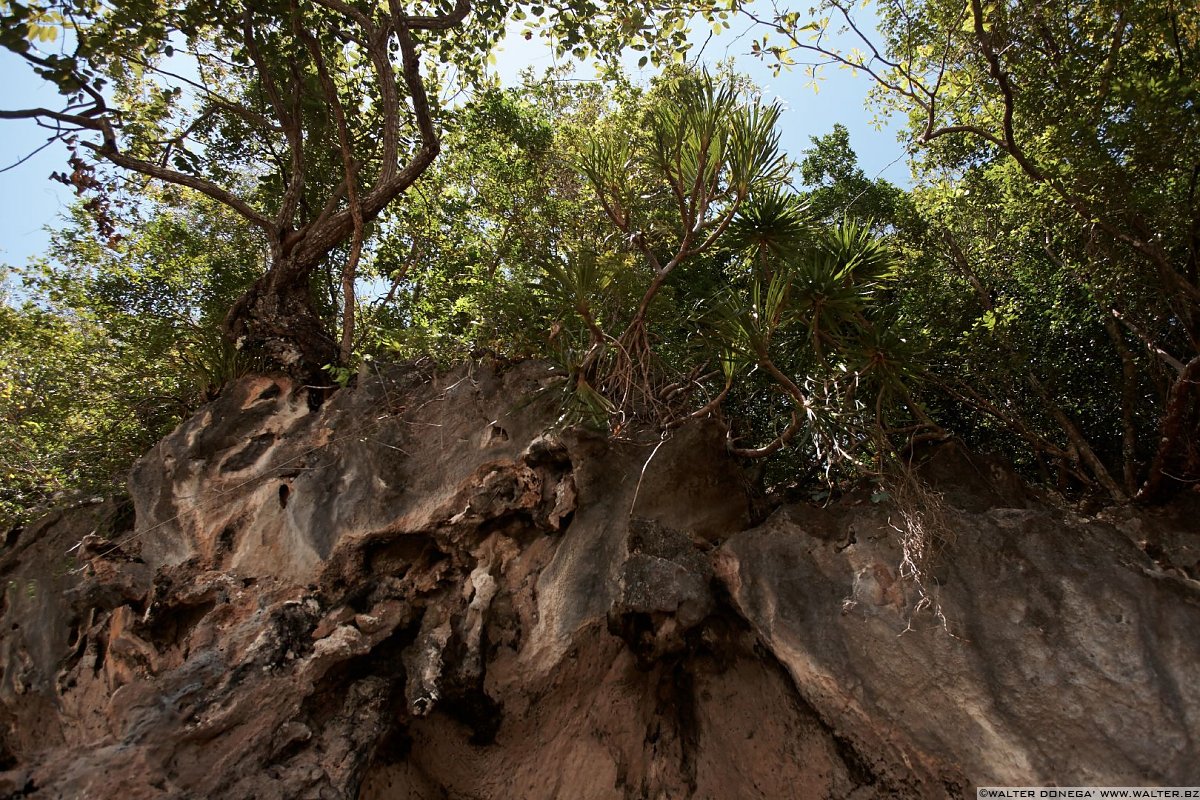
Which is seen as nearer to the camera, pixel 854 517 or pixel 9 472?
pixel 854 517

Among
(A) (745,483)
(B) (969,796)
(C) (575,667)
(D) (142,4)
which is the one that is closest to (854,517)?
(A) (745,483)

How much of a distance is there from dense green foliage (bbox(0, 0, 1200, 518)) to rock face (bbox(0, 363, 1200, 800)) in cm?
51

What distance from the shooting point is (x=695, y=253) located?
392 cm

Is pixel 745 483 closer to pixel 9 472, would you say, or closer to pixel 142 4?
pixel 142 4

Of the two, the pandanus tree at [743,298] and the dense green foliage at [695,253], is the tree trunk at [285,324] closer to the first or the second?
the dense green foliage at [695,253]

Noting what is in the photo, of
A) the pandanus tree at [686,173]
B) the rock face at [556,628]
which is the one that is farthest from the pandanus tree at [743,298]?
the rock face at [556,628]

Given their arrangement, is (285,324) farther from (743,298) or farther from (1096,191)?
(1096,191)

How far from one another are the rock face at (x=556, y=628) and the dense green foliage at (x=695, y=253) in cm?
51

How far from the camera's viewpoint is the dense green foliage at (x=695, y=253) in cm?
423

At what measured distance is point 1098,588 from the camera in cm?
361

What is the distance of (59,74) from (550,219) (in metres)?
4.04

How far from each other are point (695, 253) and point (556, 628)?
239 centimetres

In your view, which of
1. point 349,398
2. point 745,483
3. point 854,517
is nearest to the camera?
point 854,517

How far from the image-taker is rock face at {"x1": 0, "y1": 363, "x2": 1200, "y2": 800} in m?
3.49
